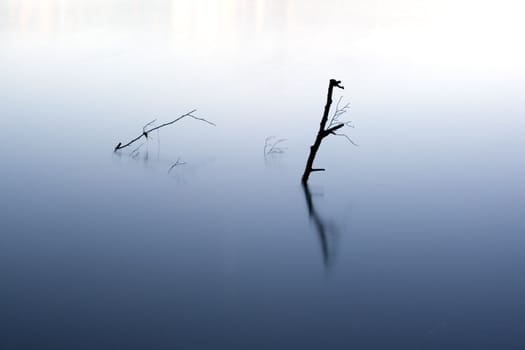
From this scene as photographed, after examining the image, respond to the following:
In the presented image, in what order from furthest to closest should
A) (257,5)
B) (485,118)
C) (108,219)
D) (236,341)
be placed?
(257,5), (485,118), (108,219), (236,341)

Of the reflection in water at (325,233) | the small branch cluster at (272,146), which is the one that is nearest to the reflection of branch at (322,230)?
the reflection in water at (325,233)

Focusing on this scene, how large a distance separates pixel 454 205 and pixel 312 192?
66 cm

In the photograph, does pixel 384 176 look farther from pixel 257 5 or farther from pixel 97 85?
pixel 257 5

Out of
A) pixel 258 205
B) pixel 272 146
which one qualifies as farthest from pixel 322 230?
pixel 272 146

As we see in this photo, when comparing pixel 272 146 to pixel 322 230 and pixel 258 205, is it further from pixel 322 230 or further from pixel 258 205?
pixel 322 230

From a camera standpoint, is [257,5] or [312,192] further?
[257,5]

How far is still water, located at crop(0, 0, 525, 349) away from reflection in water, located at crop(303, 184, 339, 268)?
0.01m

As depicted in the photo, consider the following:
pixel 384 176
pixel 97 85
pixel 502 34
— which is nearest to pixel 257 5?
pixel 502 34

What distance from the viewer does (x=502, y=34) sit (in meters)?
8.91

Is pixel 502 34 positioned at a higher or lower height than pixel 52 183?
higher

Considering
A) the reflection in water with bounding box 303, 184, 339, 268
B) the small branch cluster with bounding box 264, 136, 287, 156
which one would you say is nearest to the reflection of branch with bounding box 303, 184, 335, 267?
the reflection in water with bounding box 303, 184, 339, 268

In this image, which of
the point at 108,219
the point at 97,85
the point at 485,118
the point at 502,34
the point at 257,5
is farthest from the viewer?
the point at 257,5

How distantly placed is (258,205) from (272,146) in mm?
992

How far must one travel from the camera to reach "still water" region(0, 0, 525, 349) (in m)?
2.33
